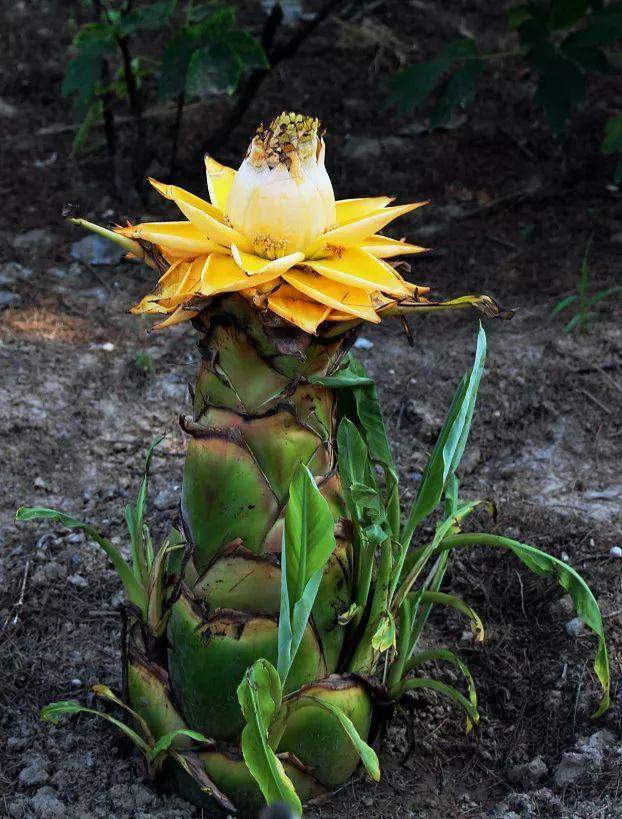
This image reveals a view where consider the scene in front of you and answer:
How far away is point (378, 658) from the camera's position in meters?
1.69

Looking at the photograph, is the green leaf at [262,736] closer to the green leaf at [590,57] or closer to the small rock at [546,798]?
the small rock at [546,798]

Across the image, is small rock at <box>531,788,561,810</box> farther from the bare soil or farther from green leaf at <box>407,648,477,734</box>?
green leaf at <box>407,648,477,734</box>

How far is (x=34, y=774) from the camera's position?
69.1 inches

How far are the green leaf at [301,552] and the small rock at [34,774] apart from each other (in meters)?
0.59

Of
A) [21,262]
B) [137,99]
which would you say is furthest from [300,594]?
[137,99]

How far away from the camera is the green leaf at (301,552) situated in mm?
1369

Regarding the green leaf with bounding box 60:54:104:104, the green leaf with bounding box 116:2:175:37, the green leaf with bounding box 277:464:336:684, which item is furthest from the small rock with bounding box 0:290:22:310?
the green leaf with bounding box 277:464:336:684

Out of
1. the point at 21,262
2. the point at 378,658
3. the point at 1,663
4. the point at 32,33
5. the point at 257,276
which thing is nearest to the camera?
the point at 257,276

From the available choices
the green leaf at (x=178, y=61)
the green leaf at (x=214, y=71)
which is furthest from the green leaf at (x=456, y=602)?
the green leaf at (x=178, y=61)

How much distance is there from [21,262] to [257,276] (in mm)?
2386

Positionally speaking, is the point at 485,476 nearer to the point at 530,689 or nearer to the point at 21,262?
the point at 530,689

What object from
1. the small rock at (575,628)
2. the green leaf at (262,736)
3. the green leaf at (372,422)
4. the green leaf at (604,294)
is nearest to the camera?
the green leaf at (262,736)

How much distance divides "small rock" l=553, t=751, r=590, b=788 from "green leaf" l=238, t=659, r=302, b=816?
0.59 metres

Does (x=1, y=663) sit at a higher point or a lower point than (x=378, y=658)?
lower
